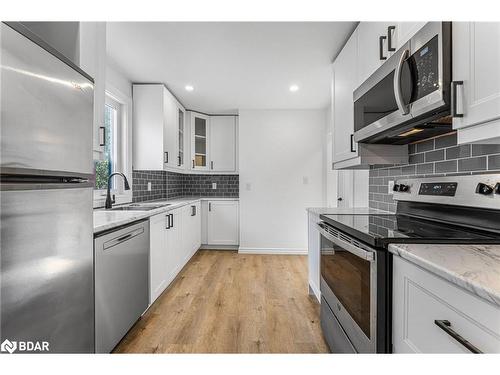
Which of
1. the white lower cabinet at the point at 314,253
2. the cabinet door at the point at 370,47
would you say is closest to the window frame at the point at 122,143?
the white lower cabinet at the point at 314,253

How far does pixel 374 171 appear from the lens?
2.48 meters

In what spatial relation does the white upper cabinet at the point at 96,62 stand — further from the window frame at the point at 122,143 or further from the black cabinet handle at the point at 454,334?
the black cabinet handle at the point at 454,334

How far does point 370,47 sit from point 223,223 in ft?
11.3

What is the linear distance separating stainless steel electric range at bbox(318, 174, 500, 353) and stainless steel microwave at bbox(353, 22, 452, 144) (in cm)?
36

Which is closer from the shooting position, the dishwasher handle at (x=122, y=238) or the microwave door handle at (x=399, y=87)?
the microwave door handle at (x=399, y=87)

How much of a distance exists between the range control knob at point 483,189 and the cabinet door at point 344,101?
870 mm

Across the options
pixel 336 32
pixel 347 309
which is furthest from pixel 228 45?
pixel 347 309

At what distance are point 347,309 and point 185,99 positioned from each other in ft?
11.7

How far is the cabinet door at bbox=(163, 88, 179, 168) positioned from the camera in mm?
3459

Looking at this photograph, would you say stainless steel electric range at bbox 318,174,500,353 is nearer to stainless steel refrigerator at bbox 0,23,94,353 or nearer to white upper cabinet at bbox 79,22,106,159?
stainless steel refrigerator at bbox 0,23,94,353

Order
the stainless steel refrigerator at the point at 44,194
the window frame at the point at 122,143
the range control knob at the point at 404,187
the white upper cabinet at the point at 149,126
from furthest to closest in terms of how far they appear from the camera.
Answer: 1. the white upper cabinet at the point at 149,126
2. the window frame at the point at 122,143
3. the range control knob at the point at 404,187
4. the stainless steel refrigerator at the point at 44,194

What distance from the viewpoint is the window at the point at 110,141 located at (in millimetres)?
2842

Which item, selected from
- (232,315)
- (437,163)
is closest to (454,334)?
(437,163)
